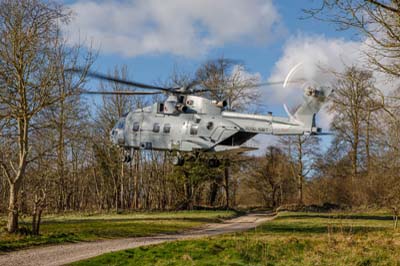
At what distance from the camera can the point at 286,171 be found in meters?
54.4

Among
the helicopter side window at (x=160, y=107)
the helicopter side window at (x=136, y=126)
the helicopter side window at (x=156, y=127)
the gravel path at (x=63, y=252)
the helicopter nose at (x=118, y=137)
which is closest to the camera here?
the gravel path at (x=63, y=252)

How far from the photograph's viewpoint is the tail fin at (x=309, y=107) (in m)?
20.8

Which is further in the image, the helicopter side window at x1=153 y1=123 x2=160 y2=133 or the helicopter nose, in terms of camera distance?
the helicopter nose

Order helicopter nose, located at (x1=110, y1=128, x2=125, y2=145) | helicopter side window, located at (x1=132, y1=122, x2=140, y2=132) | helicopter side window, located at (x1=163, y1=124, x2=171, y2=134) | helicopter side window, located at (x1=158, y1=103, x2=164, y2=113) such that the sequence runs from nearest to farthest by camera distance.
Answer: helicopter side window, located at (x1=163, y1=124, x2=171, y2=134), helicopter side window, located at (x1=158, y1=103, x2=164, y2=113), helicopter side window, located at (x1=132, y1=122, x2=140, y2=132), helicopter nose, located at (x1=110, y1=128, x2=125, y2=145)

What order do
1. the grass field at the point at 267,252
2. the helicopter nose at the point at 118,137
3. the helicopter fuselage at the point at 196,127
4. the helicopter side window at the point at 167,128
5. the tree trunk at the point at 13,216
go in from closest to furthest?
the grass field at the point at 267,252, the tree trunk at the point at 13,216, the helicopter fuselage at the point at 196,127, the helicopter side window at the point at 167,128, the helicopter nose at the point at 118,137

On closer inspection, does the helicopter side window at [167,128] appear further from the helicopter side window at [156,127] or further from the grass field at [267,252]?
the grass field at [267,252]

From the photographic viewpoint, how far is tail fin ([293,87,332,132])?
20.8 metres

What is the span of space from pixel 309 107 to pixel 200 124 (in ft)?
16.5

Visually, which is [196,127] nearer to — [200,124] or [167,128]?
[200,124]

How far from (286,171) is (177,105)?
34.0 metres

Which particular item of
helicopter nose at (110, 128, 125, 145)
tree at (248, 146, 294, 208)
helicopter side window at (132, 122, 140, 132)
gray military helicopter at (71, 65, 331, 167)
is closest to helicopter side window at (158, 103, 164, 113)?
gray military helicopter at (71, 65, 331, 167)

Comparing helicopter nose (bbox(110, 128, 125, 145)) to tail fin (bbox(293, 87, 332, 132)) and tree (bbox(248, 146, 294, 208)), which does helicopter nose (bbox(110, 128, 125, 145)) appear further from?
tree (bbox(248, 146, 294, 208))

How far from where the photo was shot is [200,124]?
73.7ft

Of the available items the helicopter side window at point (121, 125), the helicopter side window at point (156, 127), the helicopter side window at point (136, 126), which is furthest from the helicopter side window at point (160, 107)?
the helicopter side window at point (121, 125)
